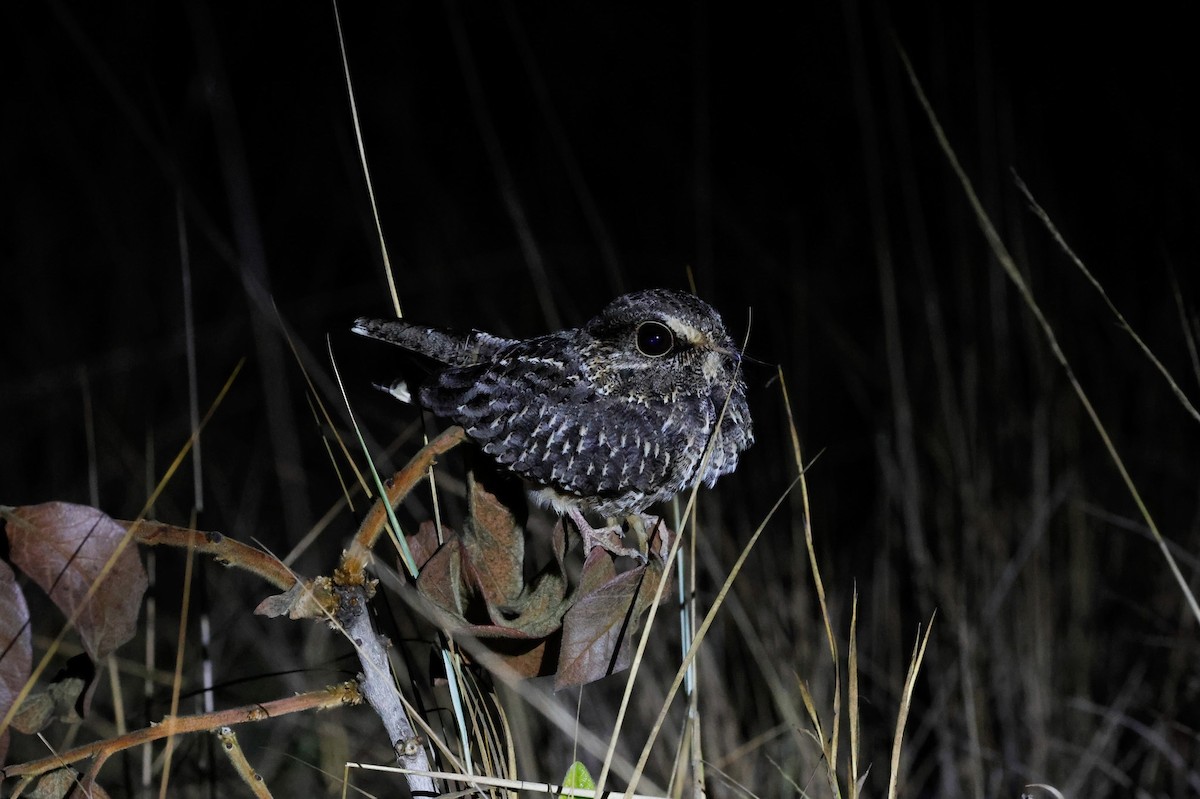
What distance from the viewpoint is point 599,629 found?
2.61ft

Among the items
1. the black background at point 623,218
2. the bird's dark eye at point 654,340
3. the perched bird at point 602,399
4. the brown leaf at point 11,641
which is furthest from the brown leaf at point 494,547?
the black background at point 623,218

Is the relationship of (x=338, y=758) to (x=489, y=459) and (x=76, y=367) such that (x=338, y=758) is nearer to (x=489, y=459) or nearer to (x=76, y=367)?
(x=489, y=459)

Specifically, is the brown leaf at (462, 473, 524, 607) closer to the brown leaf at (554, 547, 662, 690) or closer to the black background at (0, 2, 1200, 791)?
the brown leaf at (554, 547, 662, 690)

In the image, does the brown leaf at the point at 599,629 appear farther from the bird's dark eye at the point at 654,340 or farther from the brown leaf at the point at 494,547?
the bird's dark eye at the point at 654,340

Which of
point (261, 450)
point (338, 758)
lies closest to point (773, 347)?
point (261, 450)

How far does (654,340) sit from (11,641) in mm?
523

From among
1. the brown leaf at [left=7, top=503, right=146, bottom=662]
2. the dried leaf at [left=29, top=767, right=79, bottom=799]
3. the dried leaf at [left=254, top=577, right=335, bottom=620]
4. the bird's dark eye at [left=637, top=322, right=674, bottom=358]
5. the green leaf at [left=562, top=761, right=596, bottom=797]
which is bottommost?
the green leaf at [left=562, top=761, right=596, bottom=797]

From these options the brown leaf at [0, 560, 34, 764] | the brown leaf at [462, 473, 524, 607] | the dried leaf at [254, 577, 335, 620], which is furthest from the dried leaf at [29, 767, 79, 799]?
the brown leaf at [462, 473, 524, 607]

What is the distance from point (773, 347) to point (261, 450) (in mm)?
1381

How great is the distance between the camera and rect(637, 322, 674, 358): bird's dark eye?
3.22 feet

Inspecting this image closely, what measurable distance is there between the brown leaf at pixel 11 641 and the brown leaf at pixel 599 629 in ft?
1.14

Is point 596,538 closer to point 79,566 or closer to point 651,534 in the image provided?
point 651,534

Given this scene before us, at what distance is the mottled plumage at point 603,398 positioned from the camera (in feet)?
3.09

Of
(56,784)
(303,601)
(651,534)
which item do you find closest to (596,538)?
(651,534)
